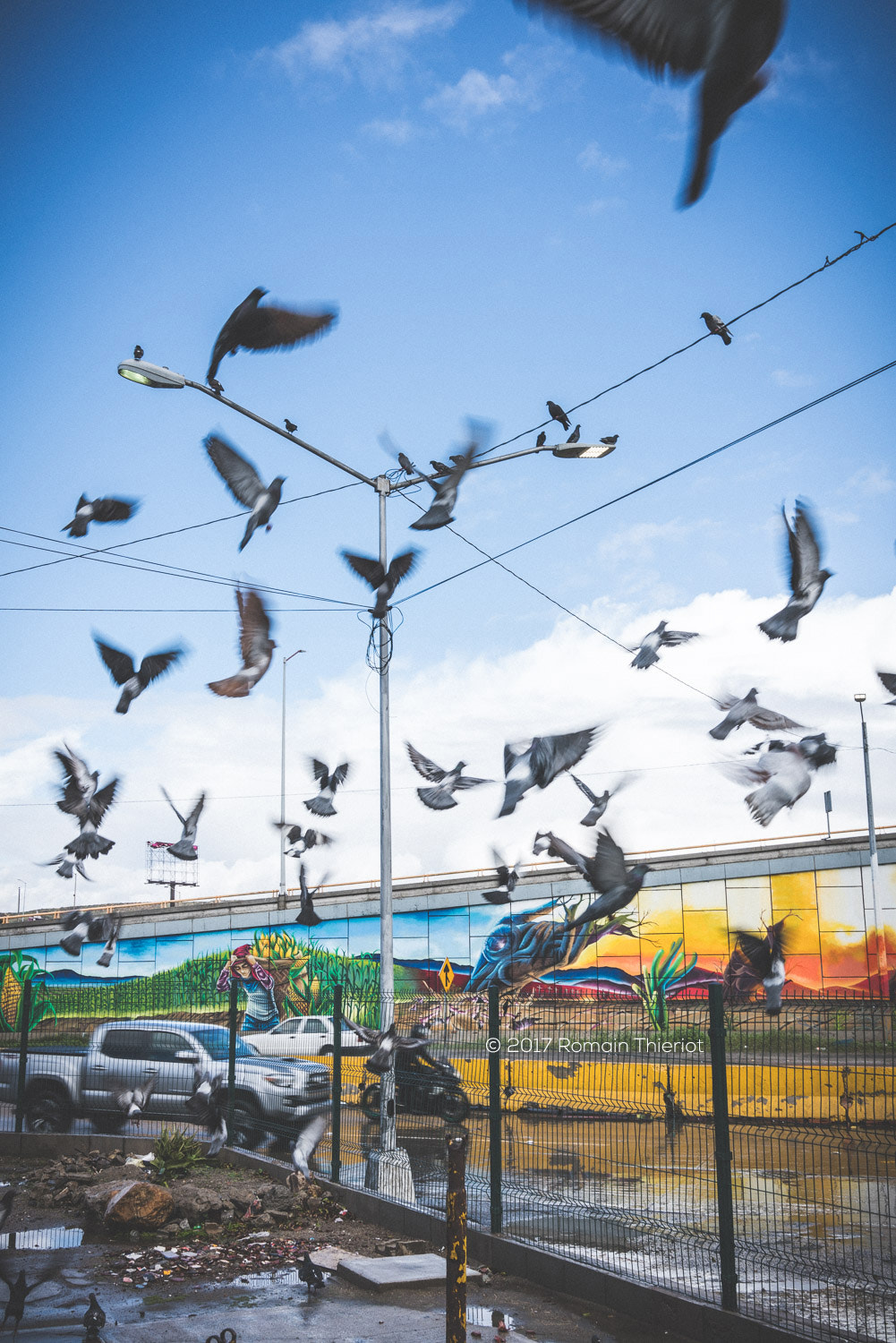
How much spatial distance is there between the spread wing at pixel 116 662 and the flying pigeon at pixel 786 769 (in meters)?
7.11

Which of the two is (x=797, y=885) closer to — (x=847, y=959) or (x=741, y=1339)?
(x=847, y=959)

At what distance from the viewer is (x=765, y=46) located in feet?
6.13

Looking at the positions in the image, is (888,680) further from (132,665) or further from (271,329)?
(132,665)

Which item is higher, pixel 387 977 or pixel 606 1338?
pixel 387 977

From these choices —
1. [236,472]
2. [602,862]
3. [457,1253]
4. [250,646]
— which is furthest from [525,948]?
[457,1253]

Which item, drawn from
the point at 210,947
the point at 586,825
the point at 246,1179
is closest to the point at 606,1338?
the point at 246,1179

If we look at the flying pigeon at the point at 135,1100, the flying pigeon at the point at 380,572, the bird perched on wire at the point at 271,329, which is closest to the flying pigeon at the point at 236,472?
the flying pigeon at the point at 380,572

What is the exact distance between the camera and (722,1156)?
18.7 ft

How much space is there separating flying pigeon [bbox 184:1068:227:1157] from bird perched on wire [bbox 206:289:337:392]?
7909mm

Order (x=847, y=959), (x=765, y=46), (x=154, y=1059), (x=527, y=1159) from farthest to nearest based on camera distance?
1. (x=847, y=959)
2. (x=154, y=1059)
3. (x=527, y=1159)
4. (x=765, y=46)

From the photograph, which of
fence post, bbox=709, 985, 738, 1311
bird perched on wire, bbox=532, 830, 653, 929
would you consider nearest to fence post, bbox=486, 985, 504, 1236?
fence post, bbox=709, 985, 738, 1311

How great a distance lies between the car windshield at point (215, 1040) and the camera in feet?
42.1

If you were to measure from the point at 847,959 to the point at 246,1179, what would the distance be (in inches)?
854

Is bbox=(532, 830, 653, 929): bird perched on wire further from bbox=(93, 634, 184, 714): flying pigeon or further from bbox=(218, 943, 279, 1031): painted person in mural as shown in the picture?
bbox=(218, 943, 279, 1031): painted person in mural
